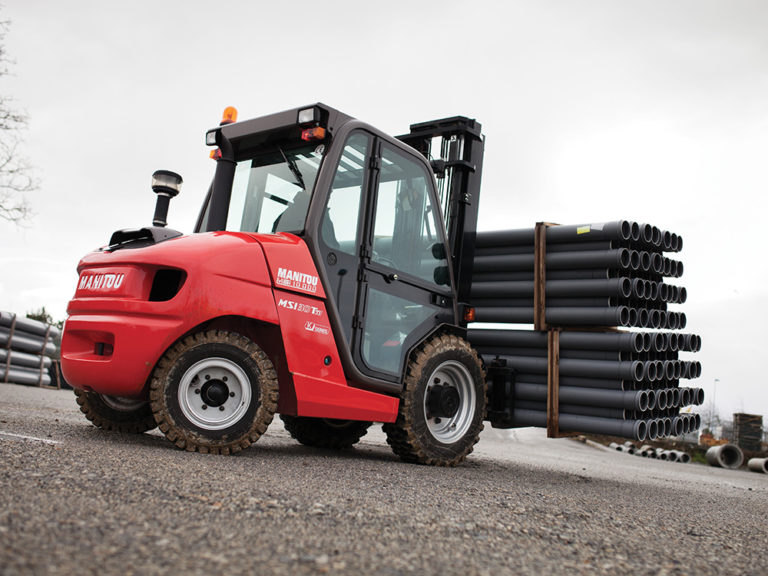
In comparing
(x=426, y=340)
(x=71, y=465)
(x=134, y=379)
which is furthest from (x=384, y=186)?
(x=71, y=465)

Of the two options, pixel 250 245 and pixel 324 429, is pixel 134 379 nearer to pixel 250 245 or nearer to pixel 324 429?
pixel 250 245

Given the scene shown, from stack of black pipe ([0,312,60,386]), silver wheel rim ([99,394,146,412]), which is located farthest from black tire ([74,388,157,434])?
stack of black pipe ([0,312,60,386])

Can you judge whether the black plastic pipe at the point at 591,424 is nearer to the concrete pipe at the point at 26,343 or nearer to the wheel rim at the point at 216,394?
the wheel rim at the point at 216,394

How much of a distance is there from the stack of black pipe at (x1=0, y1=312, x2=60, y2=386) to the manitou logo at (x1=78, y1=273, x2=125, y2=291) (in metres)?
14.8

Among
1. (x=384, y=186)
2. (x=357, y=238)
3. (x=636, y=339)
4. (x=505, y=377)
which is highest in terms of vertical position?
(x=384, y=186)

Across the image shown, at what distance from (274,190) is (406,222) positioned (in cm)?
117

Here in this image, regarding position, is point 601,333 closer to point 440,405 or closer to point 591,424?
point 591,424

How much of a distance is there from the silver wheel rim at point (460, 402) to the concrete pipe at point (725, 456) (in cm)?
1600

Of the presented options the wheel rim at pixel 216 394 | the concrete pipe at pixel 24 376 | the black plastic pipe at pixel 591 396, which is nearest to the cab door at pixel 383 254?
the wheel rim at pixel 216 394

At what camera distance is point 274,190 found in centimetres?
559

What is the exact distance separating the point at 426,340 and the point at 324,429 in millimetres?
1665

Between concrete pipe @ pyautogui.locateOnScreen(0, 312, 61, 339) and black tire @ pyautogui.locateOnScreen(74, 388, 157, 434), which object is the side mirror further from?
concrete pipe @ pyautogui.locateOnScreen(0, 312, 61, 339)

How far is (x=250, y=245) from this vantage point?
15.4 ft

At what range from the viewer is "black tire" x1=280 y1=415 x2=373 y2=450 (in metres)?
6.77
